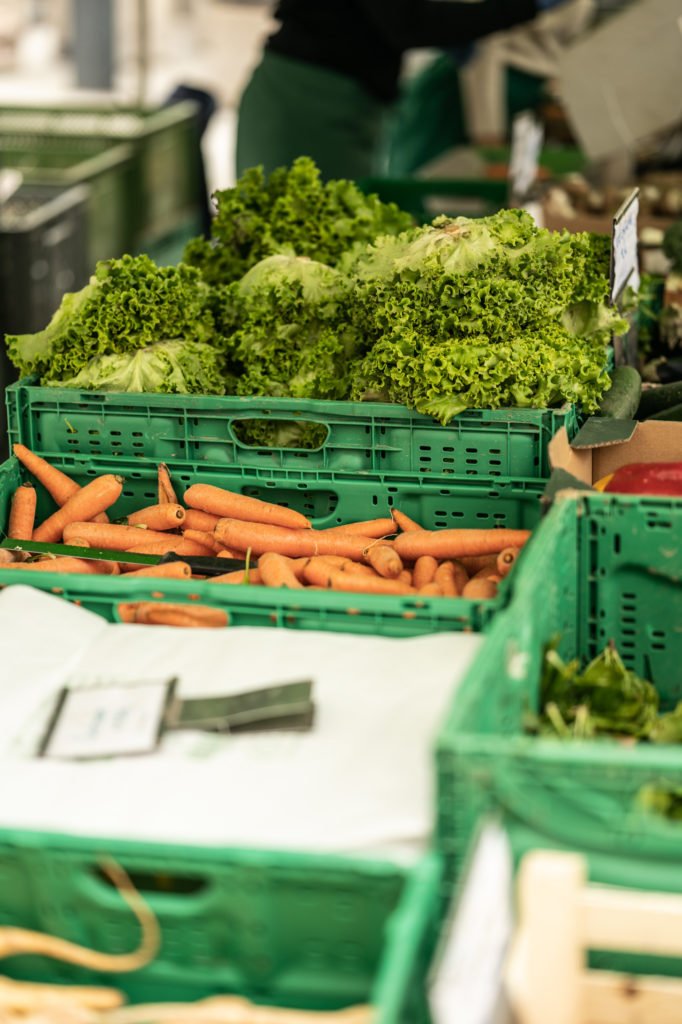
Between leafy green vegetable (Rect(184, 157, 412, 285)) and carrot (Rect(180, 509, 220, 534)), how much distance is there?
0.89 m

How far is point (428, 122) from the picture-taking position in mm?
7027

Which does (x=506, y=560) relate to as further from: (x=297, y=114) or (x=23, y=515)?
(x=297, y=114)

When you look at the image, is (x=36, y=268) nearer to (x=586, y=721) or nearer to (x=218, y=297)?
(x=218, y=297)

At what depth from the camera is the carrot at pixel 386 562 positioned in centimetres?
268

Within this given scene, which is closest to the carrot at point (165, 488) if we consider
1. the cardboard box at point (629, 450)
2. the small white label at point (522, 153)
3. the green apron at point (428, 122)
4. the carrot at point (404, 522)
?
the carrot at point (404, 522)

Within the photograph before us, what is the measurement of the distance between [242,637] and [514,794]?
72 cm

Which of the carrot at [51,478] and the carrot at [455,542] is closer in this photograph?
the carrot at [455,542]

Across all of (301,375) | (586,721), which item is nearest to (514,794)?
(586,721)

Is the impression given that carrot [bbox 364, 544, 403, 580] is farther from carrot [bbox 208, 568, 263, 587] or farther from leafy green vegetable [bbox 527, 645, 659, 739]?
leafy green vegetable [bbox 527, 645, 659, 739]

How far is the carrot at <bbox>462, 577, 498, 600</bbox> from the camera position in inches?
100

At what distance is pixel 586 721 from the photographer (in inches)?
82.0

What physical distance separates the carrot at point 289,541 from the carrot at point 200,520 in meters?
0.11

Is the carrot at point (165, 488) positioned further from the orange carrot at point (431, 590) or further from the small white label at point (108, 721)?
the small white label at point (108, 721)

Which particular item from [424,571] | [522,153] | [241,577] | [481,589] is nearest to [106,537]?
[241,577]
